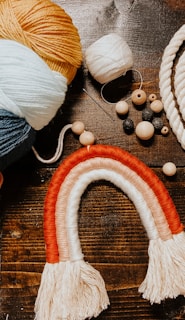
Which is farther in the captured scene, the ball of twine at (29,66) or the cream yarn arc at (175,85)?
the cream yarn arc at (175,85)

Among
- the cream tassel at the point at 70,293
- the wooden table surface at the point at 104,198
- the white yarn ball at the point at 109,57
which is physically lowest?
the cream tassel at the point at 70,293

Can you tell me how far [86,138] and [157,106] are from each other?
136 mm

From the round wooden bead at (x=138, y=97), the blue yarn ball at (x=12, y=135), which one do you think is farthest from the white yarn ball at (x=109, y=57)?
the blue yarn ball at (x=12, y=135)

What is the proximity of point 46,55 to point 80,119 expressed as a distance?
0.51 ft

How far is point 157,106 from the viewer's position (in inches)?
38.1

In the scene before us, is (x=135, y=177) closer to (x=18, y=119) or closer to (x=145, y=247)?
(x=145, y=247)

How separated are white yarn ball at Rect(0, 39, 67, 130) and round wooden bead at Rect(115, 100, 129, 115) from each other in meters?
0.14

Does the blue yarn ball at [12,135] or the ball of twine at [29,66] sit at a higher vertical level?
the ball of twine at [29,66]

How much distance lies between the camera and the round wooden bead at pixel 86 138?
3.14 ft

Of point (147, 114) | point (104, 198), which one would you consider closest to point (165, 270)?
point (104, 198)

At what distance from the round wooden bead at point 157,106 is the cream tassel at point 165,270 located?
22 centimetres

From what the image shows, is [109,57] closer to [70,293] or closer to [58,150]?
[58,150]

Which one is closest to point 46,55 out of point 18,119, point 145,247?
point 18,119

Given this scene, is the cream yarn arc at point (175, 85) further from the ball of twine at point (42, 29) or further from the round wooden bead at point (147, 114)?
the ball of twine at point (42, 29)
